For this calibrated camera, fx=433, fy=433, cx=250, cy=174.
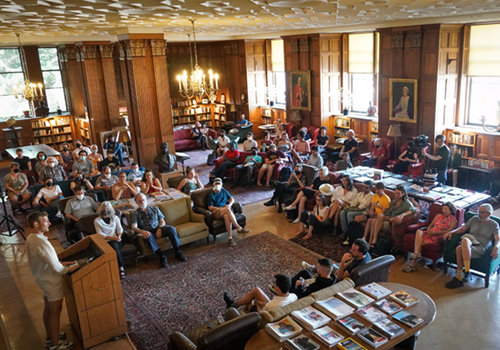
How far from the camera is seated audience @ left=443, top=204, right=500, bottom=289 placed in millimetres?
6066

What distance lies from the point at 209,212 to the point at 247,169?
3574 mm

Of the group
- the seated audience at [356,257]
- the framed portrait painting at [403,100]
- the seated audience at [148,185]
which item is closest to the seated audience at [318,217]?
the seated audience at [356,257]

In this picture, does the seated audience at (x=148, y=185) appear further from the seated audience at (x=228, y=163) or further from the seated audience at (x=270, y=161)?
the seated audience at (x=270, y=161)

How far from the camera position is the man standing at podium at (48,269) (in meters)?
4.79

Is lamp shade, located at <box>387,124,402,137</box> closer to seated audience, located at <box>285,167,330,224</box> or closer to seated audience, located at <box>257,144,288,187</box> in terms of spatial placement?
seated audience, located at <box>257,144,288,187</box>

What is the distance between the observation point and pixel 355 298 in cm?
427

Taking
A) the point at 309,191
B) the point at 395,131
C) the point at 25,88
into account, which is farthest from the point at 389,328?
the point at 25,88

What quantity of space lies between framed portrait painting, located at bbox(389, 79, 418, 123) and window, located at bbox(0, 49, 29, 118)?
1375 cm

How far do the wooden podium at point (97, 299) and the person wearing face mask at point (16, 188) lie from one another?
5.64 m

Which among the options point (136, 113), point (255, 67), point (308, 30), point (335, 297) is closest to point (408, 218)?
point (335, 297)

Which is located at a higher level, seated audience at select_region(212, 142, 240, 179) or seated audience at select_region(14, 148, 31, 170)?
seated audience at select_region(14, 148, 31, 170)

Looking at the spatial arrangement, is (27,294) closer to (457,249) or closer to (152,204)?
(152,204)

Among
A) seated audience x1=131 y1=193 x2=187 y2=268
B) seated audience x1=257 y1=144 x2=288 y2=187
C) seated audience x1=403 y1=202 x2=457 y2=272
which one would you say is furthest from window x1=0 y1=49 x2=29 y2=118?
seated audience x1=403 y1=202 x2=457 y2=272

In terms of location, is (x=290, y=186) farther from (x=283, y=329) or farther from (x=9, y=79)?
(x=9, y=79)
